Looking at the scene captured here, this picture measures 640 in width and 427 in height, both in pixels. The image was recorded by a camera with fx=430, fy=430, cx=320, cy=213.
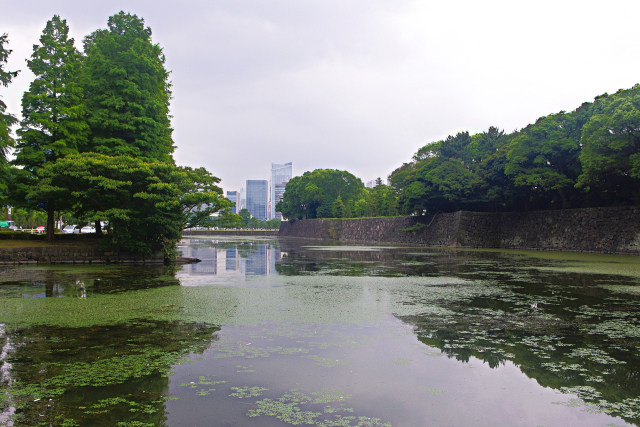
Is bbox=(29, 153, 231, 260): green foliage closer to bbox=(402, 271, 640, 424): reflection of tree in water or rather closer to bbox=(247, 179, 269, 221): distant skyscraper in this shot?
bbox=(402, 271, 640, 424): reflection of tree in water

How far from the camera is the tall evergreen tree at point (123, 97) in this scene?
18391mm

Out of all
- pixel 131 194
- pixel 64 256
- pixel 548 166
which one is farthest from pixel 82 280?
pixel 548 166

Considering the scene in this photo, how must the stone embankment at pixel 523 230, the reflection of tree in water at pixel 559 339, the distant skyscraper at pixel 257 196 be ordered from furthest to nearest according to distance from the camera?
the distant skyscraper at pixel 257 196, the stone embankment at pixel 523 230, the reflection of tree in water at pixel 559 339

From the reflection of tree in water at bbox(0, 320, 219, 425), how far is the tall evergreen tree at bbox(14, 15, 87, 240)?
14.2m

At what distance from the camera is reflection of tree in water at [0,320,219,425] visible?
3270 millimetres

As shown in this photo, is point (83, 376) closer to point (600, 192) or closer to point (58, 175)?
point (58, 175)

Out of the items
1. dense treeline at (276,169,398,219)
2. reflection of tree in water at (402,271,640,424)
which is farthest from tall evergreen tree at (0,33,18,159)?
dense treeline at (276,169,398,219)

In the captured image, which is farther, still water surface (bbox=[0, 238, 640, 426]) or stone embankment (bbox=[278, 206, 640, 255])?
stone embankment (bbox=[278, 206, 640, 255])

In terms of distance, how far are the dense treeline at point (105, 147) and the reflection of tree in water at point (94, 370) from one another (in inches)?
412

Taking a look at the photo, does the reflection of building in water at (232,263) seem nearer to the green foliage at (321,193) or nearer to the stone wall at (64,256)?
the stone wall at (64,256)

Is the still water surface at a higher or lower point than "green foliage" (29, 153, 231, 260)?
lower

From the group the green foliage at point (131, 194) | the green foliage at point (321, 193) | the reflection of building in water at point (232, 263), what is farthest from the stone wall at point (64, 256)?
the green foliage at point (321, 193)

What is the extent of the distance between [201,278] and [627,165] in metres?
20.5

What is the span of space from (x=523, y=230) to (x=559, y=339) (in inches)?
1021
